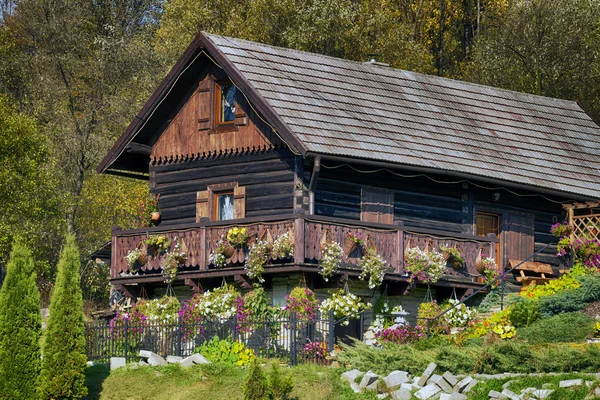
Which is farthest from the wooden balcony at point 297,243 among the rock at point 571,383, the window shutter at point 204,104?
the rock at point 571,383

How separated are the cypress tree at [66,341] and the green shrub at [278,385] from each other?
426cm

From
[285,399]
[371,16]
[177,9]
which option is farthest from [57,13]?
[285,399]

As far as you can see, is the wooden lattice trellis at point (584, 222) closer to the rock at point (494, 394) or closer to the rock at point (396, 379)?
the rock at point (396, 379)

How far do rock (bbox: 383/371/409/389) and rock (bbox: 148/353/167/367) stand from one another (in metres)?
5.60

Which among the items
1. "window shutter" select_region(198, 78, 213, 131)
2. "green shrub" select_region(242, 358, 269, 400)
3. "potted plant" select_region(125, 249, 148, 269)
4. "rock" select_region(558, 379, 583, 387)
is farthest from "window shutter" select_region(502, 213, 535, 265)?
"rock" select_region(558, 379, 583, 387)

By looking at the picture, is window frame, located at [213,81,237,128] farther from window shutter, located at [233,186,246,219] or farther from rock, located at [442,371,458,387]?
rock, located at [442,371,458,387]

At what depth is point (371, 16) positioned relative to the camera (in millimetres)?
55906

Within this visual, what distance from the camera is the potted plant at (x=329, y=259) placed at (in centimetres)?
3177

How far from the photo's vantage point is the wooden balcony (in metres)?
31.9

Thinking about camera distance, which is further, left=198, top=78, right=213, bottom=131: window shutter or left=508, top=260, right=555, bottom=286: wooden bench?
left=508, top=260, right=555, bottom=286: wooden bench

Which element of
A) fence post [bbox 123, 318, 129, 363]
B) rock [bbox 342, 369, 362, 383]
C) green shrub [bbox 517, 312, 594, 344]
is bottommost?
rock [bbox 342, 369, 362, 383]

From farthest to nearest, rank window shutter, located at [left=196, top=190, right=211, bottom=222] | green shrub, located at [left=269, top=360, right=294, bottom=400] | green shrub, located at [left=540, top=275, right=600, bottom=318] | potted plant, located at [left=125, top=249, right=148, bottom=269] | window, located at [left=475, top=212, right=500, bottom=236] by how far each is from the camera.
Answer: window, located at [left=475, top=212, right=500, bottom=236], window shutter, located at [left=196, top=190, right=211, bottom=222], potted plant, located at [left=125, top=249, right=148, bottom=269], green shrub, located at [left=540, top=275, right=600, bottom=318], green shrub, located at [left=269, top=360, right=294, bottom=400]

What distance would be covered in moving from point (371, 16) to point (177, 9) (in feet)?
25.1

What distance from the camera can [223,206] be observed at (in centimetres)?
3600
